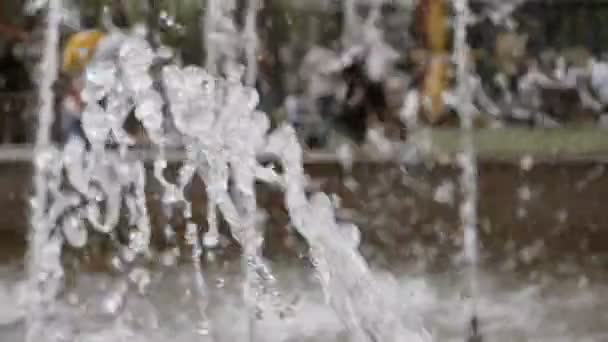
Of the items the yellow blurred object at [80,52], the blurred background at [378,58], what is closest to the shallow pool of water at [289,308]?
the yellow blurred object at [80,52]

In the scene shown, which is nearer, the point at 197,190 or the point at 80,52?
the point at 197,190

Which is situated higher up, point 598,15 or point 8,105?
point 598,15

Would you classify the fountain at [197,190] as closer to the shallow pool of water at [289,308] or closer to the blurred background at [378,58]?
the shallow pool of water at [289,308]

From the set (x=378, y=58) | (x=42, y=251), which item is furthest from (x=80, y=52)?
(x=378, y=58)

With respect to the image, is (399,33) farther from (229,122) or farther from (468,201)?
(229,122)

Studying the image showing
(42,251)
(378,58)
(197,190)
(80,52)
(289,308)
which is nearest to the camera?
(289,308)

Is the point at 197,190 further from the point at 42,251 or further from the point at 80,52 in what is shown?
the point at 80,52

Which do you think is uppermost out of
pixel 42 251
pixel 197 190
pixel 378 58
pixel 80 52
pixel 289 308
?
pixel 378 58

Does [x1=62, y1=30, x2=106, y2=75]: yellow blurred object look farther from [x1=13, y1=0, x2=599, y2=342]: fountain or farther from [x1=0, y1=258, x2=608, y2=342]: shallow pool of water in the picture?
[x1=0, y1=258, x2=608, y2=342]: shallow pool of water

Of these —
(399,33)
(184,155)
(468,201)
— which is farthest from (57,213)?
(399,33)

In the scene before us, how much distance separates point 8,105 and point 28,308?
6.31ft

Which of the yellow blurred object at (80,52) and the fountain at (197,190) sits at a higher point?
the yellow blurred object at (80,52)

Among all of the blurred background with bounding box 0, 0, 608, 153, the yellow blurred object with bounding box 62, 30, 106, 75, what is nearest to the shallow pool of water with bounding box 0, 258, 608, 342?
the yellow blurred object with bounding box 62, 30, 106, 75

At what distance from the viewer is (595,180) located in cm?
255
